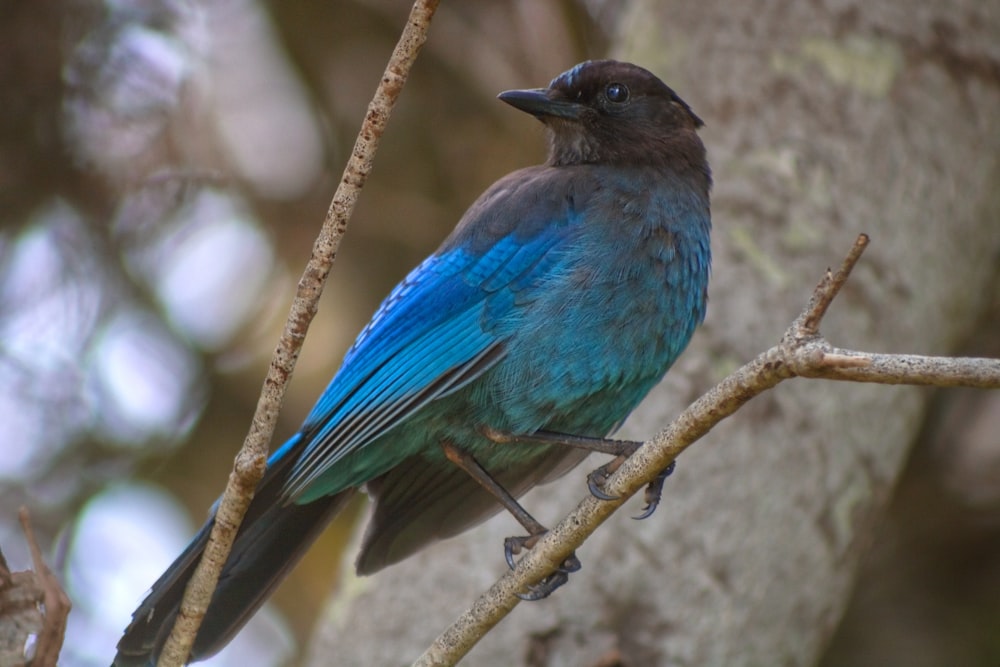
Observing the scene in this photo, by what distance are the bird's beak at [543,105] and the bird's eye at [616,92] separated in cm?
12

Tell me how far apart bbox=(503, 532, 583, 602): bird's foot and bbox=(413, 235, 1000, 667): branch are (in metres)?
0.61

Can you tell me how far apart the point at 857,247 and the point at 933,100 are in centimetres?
316

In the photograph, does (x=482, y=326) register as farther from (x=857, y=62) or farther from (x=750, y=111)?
(x=857, y=62)

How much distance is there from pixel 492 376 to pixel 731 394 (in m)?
1.33

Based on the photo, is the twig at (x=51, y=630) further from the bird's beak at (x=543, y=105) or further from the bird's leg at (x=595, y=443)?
the bird's beak at (x=543, y=105)

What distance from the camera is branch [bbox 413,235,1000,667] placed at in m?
2.40

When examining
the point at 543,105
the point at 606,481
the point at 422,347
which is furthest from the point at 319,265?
the point at 543,105

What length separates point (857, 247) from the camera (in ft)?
7.89

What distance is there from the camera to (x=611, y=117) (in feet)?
14.7

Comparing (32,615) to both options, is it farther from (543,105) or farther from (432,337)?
(543,105)

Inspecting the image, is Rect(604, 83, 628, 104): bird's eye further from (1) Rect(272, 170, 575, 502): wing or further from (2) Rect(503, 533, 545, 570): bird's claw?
(2) Rect(503, 533, 545, 570): bird's claw

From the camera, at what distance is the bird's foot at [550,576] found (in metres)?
3.88

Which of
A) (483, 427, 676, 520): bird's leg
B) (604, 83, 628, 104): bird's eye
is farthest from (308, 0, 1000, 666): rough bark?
(604, 83, 628, 104): bird's eye

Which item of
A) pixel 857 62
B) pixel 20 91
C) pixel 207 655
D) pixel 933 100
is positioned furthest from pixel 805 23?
pixel 20 91
